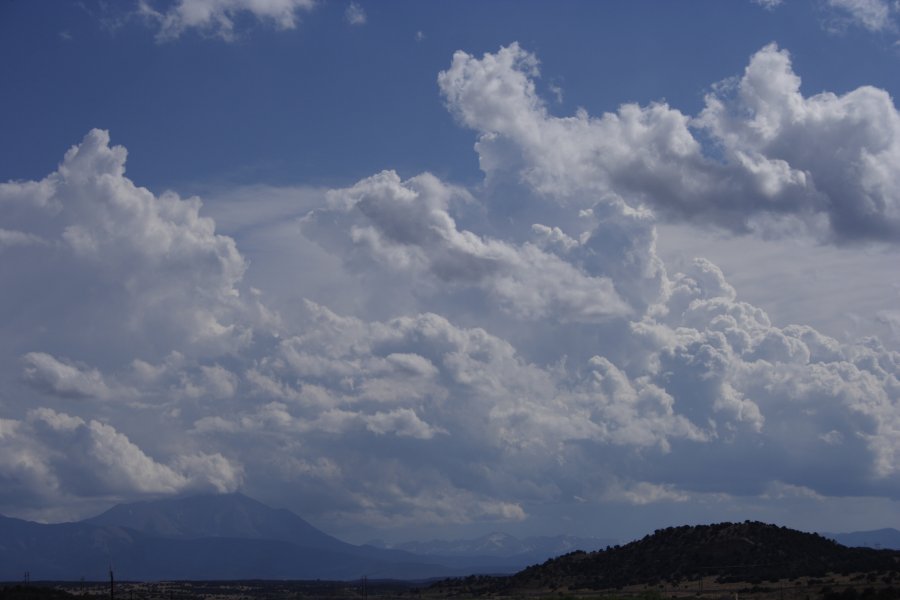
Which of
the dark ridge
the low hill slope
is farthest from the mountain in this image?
the dark ridge

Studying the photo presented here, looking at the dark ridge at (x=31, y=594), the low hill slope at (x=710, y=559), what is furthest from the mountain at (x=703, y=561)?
the dark ridge at (x=31, y=594)

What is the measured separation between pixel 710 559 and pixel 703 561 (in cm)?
123

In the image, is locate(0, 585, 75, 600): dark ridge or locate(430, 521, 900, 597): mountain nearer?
locate(0, 585, 75, 600): dark ridge

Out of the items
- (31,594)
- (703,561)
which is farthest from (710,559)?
(31,594)

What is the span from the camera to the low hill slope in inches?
5920

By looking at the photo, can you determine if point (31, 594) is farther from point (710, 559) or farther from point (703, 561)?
point (710, 559)

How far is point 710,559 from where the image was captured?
528ft

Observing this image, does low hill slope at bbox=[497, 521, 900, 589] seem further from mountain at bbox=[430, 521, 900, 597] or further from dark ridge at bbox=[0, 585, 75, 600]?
dark ridge at bbox=[0, 585, 75, 600]

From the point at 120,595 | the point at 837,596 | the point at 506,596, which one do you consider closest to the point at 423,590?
the point at 506,596

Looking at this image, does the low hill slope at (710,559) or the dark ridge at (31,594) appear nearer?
the dark ridge at (31,594)

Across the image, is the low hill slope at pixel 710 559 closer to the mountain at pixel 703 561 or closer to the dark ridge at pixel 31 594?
the mountain at pixel 703 561

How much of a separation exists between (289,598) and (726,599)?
89.8 m

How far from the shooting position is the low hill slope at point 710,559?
150375 millimetres

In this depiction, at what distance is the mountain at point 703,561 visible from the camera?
15025 cm
